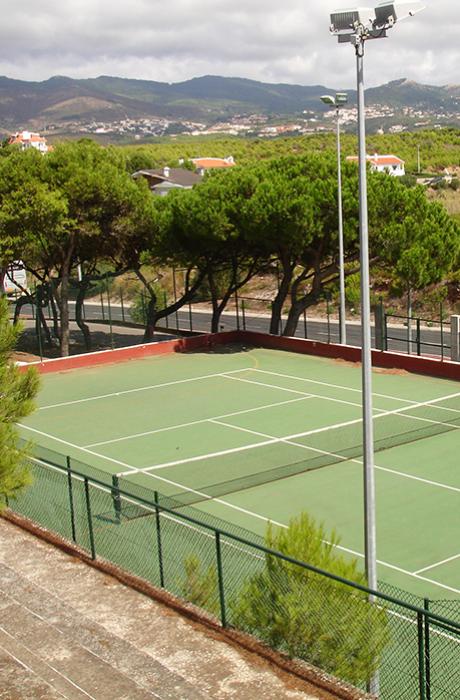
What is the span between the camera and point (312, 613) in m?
11.4

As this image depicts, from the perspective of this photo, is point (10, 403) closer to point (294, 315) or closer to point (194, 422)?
point (194, 422)

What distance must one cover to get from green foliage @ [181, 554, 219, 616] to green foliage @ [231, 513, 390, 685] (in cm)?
77

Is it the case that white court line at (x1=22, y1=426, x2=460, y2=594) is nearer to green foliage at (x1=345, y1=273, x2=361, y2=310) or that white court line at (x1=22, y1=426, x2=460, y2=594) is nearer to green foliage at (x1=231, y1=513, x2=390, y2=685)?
green foliage at (x1=231, y1=513, x2=390, y2=685)

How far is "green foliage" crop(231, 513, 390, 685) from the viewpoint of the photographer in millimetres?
10922

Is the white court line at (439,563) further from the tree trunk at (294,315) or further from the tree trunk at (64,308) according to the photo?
the tree trunk at (64,308)

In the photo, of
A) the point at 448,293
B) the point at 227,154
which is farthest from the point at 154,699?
the point at 227,154

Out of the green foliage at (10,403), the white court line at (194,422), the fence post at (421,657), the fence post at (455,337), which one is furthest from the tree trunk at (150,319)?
the fence post at (421,657)

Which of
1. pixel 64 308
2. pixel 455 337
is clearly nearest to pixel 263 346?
pixel 64 308

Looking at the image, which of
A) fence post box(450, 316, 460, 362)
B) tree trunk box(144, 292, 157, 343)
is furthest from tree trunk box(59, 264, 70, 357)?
fence post box(450, 316, 460, 362)

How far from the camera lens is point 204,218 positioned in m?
38.5

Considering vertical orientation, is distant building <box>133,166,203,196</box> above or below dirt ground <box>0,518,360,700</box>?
above

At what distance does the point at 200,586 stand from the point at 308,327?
122ft

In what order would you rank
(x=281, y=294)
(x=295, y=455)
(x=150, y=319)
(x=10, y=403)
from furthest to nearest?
1. (x=150, y=319)
2. (x=281, y=294)
3. (x=295, y=455)
4. (x=10, y=403)

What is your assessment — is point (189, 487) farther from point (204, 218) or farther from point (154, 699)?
point (204, 218)
